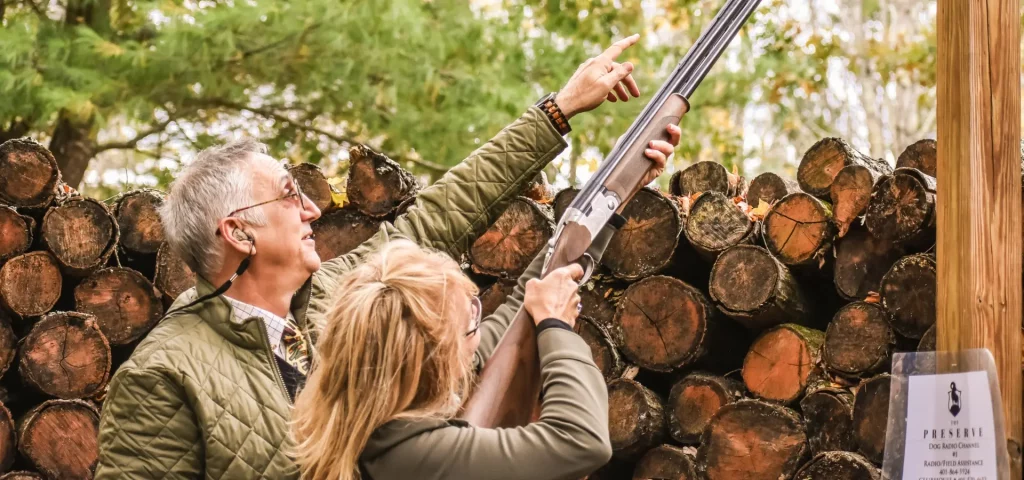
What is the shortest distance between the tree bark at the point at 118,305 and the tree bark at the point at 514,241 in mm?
1334

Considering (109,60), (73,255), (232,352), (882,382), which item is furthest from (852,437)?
(109,60)

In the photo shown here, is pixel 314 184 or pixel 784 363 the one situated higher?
pixel 784 363

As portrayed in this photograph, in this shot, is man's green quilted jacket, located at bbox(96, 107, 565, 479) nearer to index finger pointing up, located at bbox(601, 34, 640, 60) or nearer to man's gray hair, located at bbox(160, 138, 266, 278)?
man's gray hair, located at bbox(160, 138, 266, 278)

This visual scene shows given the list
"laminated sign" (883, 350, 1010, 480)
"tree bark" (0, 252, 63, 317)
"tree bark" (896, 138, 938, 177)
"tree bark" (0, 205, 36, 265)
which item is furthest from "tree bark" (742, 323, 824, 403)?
"tree bark" (0, 205, 36, 265)

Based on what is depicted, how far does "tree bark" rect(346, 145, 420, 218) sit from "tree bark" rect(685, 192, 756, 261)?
112cm

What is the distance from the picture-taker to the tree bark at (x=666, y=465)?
3.64 m

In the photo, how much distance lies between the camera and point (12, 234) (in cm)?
424

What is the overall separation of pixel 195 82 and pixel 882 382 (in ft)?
19.1

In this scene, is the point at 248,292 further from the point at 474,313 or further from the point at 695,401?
the point at 695,401

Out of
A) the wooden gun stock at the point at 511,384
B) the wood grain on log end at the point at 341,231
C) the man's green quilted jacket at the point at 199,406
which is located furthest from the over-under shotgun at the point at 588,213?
the wood grain on log end at the point at 341,231

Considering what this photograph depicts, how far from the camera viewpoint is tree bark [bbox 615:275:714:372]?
3.66 m

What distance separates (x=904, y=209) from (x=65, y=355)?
309 cm

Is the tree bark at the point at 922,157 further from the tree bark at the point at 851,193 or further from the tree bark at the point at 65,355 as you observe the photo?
the tree bark at the point at 65,355

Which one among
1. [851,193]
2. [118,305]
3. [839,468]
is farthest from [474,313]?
[118,305]
